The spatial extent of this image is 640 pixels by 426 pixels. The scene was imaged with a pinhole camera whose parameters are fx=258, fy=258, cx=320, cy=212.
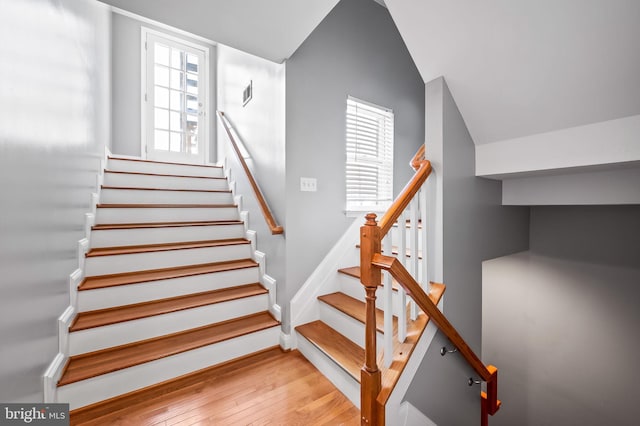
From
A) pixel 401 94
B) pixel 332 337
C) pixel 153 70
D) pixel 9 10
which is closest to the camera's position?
pixel 9 10

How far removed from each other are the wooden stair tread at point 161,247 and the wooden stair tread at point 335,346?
118cm

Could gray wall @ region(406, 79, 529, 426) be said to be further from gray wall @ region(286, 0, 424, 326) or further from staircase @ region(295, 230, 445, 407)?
gray wall @ region(286, 0, 424, 326)

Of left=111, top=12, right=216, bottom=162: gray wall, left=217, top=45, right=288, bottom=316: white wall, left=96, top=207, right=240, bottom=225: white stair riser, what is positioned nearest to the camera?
left=217, top=45, right=288, bottom=316: white wall

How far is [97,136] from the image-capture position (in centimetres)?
294

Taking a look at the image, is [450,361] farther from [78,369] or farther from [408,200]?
[78,369]

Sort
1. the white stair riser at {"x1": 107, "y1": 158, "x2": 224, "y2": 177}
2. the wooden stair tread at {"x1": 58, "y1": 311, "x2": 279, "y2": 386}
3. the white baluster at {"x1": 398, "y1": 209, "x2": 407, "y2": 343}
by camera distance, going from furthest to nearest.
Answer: the white stair riser at {"x1": 107, "y1": 158, "x2": 224, "y2": 177}
the wooden stair tread at {"x1": 58, "y1": 311, "x2": 279, "y2": 386}
the white baluster at {"x1": 398, "y1": 209, "x2": 407, "y2": 343}

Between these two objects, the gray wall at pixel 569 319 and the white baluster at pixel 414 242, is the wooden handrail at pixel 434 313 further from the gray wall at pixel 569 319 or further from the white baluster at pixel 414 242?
the gray wall at pixel 569 319

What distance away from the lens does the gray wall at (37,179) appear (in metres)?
1.10

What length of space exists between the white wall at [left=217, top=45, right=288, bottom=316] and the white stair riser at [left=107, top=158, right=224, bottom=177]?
70cm

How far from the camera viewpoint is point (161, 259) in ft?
7.80

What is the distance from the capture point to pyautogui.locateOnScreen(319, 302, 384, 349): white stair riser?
1.91m

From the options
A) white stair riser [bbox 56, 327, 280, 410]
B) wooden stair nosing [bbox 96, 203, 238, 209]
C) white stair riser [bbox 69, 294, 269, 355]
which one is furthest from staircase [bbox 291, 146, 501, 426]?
wooden stair nosing [bbox 96, 203, 238, 209]

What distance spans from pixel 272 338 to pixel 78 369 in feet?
4.13

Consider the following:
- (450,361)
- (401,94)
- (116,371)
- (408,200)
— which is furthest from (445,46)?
(116,371)
